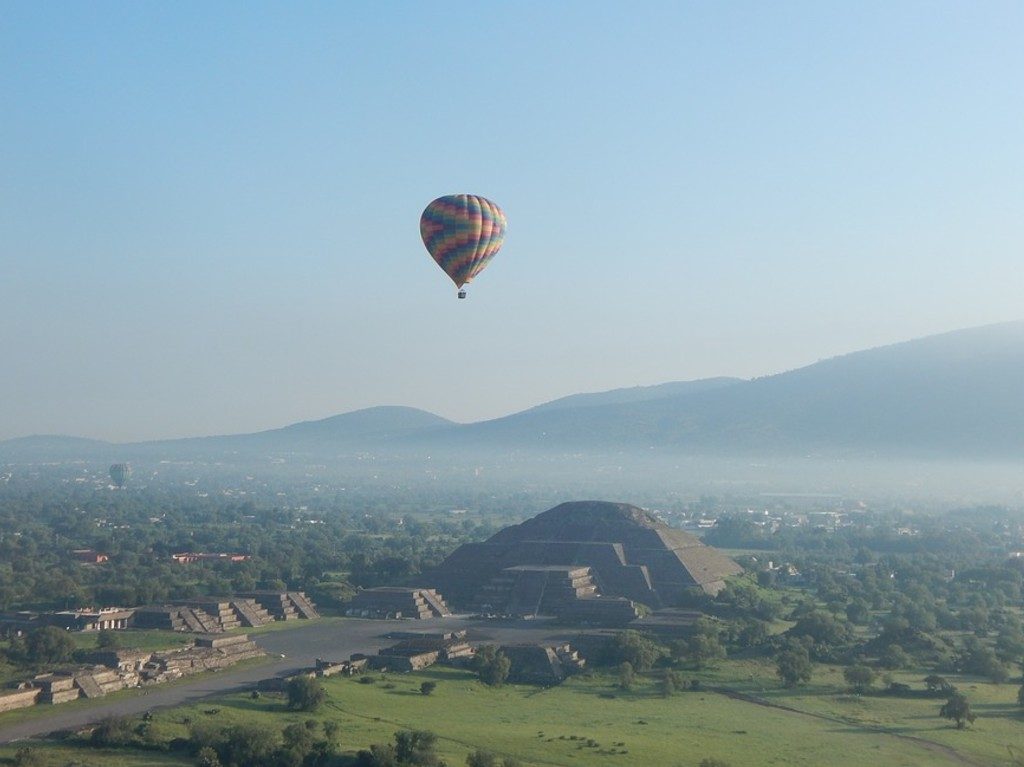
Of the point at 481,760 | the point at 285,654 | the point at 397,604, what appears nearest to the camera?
the point at 481,760

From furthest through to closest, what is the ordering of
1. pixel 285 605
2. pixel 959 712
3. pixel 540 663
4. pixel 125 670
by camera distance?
pixel 285 605 < pixel 540 663 < pixel 125 670 < pixel 959 712

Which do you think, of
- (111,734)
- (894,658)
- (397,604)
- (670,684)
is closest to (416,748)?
(111,734)

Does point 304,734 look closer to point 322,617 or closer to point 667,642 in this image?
point 667,642

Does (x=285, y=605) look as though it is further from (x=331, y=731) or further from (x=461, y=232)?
(x=331, y=731)

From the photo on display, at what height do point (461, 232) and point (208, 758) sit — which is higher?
point (461, 232)

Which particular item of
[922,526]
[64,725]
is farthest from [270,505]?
[64,725]

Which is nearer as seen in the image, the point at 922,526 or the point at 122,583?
the point at 122,583

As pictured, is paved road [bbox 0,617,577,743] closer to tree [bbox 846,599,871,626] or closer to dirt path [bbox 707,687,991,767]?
dirt path [bbox 707,687,991,767]
